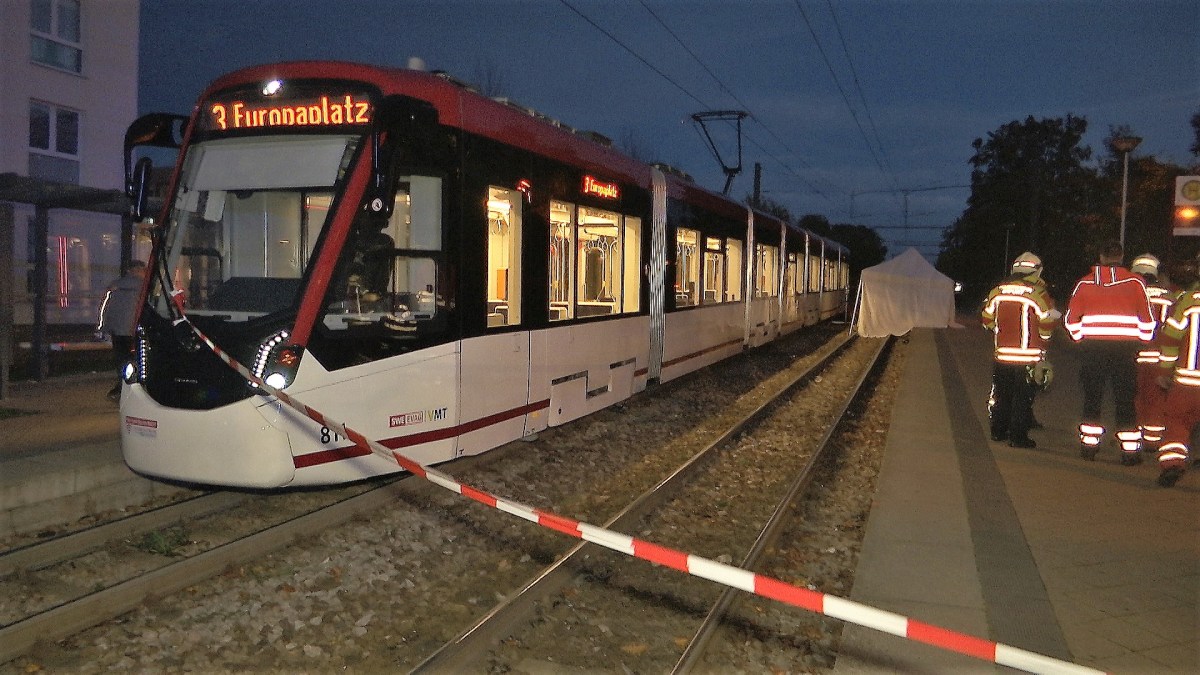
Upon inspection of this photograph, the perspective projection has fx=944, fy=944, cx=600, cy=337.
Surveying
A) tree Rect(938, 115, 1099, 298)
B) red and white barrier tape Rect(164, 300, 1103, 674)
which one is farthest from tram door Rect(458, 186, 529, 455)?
tree Rect(938, 115, 1099, 298)

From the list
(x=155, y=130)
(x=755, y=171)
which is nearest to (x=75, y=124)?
(x=155, y=130)

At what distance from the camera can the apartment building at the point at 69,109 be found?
21531 mm

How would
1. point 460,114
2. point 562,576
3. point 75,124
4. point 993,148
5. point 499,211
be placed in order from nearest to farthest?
point 562,576 < point 460,114 < point 499,211 < point 75,124 < point 993,148

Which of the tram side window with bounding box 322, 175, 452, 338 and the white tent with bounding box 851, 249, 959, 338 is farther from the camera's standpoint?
the white tent with bounding box 851, 249, 959, 338

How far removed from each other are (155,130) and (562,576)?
184 inches

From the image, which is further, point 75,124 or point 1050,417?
point 75,124

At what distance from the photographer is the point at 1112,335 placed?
9.27 meters

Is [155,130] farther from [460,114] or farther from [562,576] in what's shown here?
[562,576]

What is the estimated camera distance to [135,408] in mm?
6598

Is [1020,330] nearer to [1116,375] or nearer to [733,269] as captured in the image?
[1116,375]

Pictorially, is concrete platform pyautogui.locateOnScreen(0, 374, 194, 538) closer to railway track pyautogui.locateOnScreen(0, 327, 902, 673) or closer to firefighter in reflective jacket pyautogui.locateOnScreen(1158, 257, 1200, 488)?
railway track pyautogui.locateOnScreen(0, 327, 902, 673)

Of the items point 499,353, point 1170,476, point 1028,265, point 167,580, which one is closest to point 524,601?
point 167,580

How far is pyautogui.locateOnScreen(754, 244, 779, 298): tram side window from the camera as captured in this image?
19.5 meters

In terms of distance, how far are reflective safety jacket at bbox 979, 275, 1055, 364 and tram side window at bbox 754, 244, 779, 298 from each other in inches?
361
